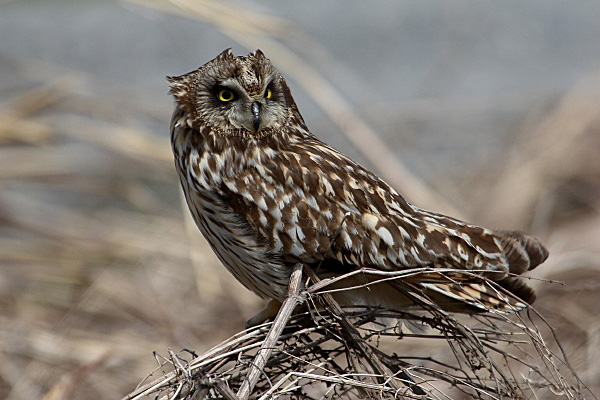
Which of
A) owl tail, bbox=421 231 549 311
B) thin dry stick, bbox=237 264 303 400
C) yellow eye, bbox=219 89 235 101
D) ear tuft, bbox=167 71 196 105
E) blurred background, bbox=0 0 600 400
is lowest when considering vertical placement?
thin dry stick, bbox=237 264 303 400

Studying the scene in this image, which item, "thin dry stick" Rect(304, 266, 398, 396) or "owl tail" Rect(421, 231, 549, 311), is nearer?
"thin dry stick" Rect(304, 266, 398, 396)

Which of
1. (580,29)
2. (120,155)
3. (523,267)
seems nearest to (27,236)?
(120,155)

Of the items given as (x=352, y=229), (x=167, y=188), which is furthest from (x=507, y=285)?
(x=167, y=188)

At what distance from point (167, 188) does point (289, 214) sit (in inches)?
224

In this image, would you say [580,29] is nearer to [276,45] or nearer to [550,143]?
[550,143]

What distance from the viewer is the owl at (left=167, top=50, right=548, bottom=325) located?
9.42ft

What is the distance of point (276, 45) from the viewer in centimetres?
620

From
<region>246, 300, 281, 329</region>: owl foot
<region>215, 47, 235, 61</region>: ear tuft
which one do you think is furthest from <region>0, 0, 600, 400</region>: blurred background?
<region>215, 47, 235, 61</region>: ear tuft

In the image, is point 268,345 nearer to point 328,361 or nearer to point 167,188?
point 328,361

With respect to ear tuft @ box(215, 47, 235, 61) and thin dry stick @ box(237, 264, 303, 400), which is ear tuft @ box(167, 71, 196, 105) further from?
thin dry stick @ box(237, 264, 303, 400)

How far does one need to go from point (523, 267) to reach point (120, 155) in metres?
4.76

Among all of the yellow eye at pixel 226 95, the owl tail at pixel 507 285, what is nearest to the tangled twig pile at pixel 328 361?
the owl tail at pixel 507 285

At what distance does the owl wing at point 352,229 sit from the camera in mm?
2871

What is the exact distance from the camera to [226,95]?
9.61ft
